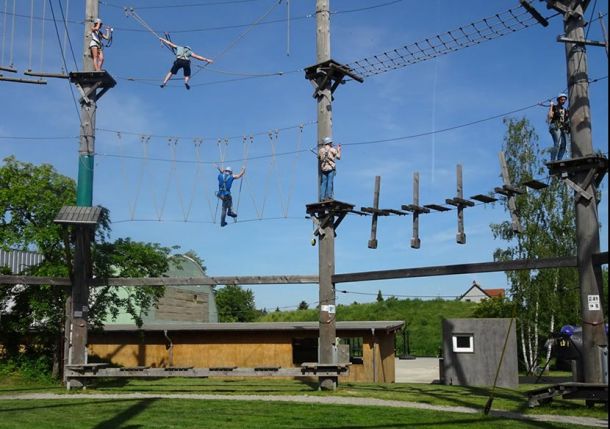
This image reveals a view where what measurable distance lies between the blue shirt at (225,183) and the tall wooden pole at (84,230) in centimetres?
373

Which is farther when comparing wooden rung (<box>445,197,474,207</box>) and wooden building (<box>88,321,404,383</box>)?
wooden building (<box>88,321,404,383</box>)

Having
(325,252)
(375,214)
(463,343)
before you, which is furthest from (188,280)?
(463,343)

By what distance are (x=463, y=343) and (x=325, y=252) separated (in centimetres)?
633

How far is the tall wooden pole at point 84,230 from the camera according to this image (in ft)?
58.9

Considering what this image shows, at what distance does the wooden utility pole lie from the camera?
12227mm

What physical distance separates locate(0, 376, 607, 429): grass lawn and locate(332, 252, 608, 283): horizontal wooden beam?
2.62m

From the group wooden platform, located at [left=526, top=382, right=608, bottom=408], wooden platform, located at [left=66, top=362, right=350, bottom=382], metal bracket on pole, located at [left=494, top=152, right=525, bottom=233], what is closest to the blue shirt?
wooden platform, located at [left=66, top=362, right=350, bottom=382]

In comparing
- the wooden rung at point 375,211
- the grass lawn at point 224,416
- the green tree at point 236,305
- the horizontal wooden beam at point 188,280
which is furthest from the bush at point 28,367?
the green tree at point 236,305

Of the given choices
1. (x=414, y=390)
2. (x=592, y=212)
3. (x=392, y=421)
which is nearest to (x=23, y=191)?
(x=414, y=390)

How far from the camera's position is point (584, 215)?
41.4ft

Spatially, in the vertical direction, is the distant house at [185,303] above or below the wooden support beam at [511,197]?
below

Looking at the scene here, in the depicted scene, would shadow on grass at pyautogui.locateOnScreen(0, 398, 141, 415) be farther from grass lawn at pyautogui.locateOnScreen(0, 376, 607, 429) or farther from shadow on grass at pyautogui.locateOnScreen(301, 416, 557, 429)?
shadow on grass at pyautogui.locateOnScreen(301, 416, 557, 429)

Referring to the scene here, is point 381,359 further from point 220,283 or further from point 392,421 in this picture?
point 392,421

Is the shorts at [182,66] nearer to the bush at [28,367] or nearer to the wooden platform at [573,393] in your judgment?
the wooden platform at [573,393]
